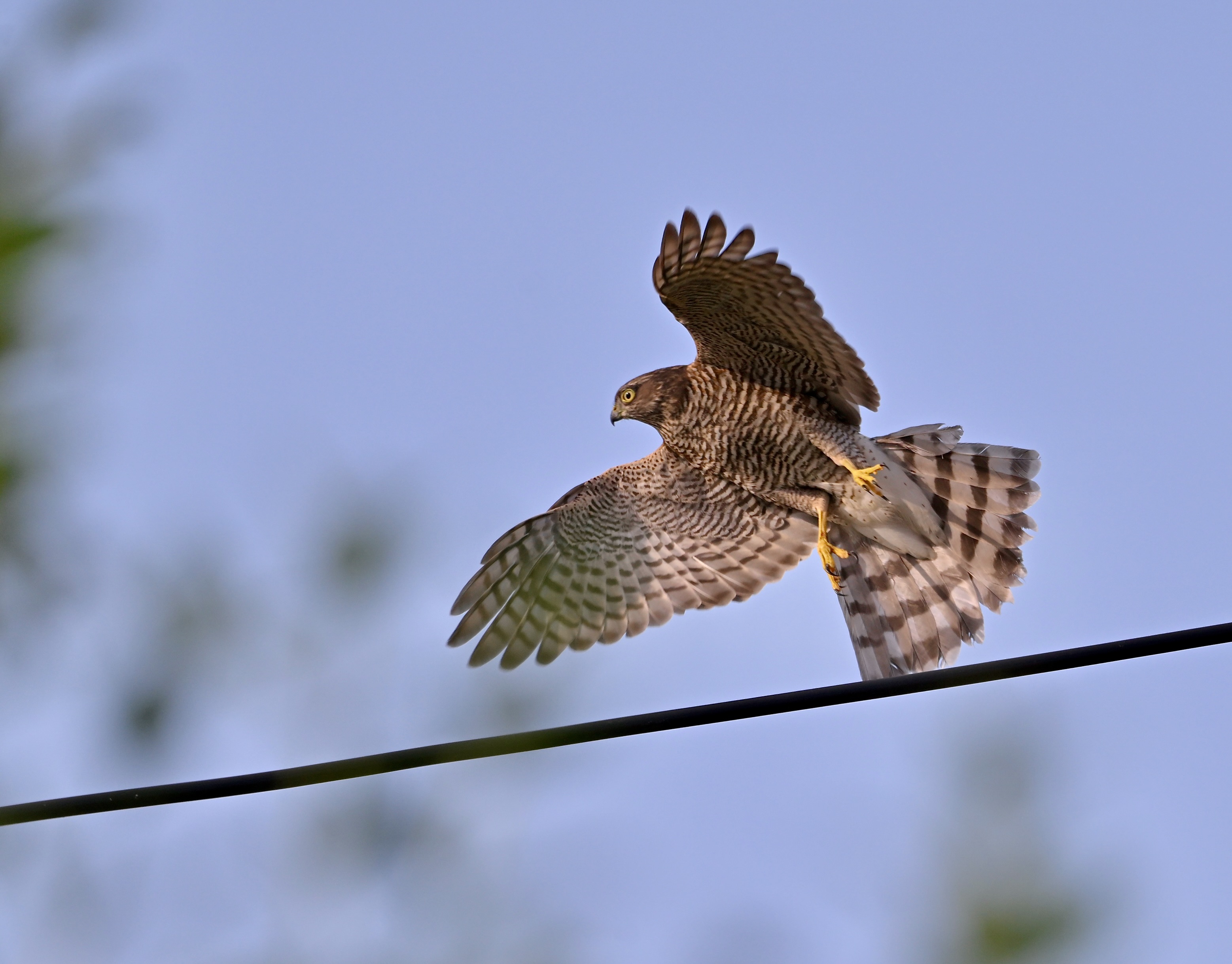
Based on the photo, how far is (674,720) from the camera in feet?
10.7

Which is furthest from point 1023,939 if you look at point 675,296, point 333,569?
point 675,296

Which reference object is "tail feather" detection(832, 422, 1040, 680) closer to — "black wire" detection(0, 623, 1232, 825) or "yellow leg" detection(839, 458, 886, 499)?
"yellow leg" detection(839, 458, 886, 499)

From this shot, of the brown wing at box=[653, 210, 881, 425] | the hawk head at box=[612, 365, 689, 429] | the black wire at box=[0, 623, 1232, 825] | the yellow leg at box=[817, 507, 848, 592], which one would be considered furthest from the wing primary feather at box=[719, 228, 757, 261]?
the black wire at box=[0, 623, 1232, 825]

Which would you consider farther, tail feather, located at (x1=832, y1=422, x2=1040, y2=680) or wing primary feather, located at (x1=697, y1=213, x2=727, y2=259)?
tail feather, located at (x1=832, y1=422, x2=1040, y2=680)

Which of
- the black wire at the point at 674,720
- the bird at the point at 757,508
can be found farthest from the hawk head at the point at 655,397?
the black wire at the point at 674,720

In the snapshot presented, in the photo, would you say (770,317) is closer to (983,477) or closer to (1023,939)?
(983,477)

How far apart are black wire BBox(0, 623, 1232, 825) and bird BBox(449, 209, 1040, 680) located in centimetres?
411

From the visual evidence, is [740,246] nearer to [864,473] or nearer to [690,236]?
[690,236]

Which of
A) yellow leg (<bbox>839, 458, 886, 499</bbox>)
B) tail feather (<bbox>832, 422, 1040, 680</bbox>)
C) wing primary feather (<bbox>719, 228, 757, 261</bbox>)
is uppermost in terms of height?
wing primary feather (<bbox>719, 228, 757, 261</bbox>)

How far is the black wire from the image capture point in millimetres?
2564

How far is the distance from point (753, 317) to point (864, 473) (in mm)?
1183

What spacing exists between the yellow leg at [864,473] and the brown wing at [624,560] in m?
0.96

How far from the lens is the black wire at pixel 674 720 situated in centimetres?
256

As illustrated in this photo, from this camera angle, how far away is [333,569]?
88.0 inches
